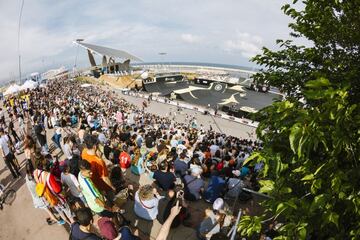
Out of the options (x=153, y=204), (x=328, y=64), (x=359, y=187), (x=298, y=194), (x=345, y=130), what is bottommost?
(x=153, y=204)

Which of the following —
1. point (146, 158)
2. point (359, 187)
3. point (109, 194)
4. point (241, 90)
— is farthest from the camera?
point (241, 90)

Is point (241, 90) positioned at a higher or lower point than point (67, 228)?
lower

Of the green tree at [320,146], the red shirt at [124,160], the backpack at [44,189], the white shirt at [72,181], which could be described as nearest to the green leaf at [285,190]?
the green tree at [320,146]

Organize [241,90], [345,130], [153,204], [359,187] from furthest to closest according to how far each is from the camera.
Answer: [241,90] < [153,204] < [359,187] < [345,130]

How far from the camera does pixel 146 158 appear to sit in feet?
31.0

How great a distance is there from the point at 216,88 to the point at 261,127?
58904 mm

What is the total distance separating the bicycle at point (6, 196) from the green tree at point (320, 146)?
785 cm

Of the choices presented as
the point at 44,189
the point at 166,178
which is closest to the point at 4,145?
the point at 44,189

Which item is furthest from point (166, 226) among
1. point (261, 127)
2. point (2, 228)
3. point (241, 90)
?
point (241, 90)

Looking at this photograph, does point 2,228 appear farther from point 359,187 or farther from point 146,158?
point 359,187

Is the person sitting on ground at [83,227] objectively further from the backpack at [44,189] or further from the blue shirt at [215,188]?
the blue shirt at [215,188]

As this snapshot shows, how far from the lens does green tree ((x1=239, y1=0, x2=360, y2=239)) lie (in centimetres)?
249

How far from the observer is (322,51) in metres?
4.95

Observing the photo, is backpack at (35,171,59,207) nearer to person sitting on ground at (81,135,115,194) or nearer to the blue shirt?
person sitting on ground at (81,135,115,194)
